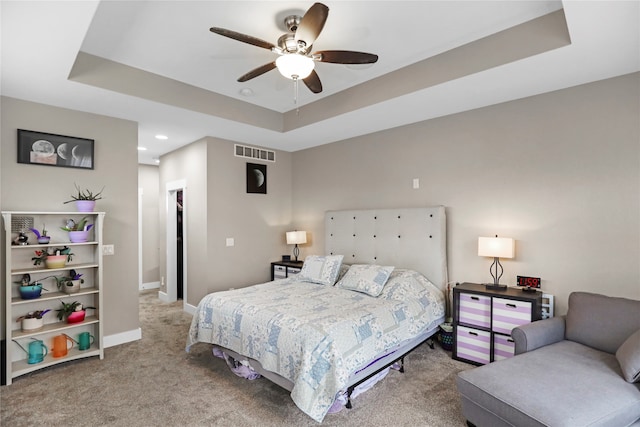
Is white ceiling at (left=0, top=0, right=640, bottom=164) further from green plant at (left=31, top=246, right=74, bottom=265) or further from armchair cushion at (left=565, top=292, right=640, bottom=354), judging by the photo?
armchair cushion at (left=565, top=292, right=640, bottom=354)

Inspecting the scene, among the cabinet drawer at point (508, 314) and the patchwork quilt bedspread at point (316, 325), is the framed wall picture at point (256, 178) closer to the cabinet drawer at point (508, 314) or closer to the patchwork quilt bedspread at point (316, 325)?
the patchwork quilt bedspread at point (316, 325)

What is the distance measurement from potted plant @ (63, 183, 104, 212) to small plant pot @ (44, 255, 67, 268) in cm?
50

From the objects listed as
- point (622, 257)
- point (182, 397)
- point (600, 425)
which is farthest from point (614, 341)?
point (182, 397)

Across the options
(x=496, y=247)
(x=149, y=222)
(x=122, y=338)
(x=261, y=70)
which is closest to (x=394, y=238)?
(x=496, y=247)

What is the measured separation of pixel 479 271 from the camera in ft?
11.5

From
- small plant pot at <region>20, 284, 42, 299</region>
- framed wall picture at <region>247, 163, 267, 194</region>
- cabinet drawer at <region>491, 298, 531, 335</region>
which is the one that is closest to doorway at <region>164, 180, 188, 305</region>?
framed wall picture at <region>247, 163, 267, 194</region>

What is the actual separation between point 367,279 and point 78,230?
3080 millimetres

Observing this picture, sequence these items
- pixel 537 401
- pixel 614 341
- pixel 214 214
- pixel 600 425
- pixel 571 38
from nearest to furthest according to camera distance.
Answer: pixel 600 425 < pixel 537 401 < pixel 571 38 < pixel 614 341 < pixel 214 214

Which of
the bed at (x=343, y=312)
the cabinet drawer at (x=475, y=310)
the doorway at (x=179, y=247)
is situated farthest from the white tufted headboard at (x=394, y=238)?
the doorway at (x=179, y=247)

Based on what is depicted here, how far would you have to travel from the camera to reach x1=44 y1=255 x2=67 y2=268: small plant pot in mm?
3098

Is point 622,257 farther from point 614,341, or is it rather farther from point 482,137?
point 482,137

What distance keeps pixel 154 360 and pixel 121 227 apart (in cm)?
157

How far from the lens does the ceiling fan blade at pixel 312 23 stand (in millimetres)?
1830

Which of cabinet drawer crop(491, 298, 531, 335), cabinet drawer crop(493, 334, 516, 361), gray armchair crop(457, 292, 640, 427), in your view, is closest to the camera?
gray armchair crop(457, 292, 640, 427)
